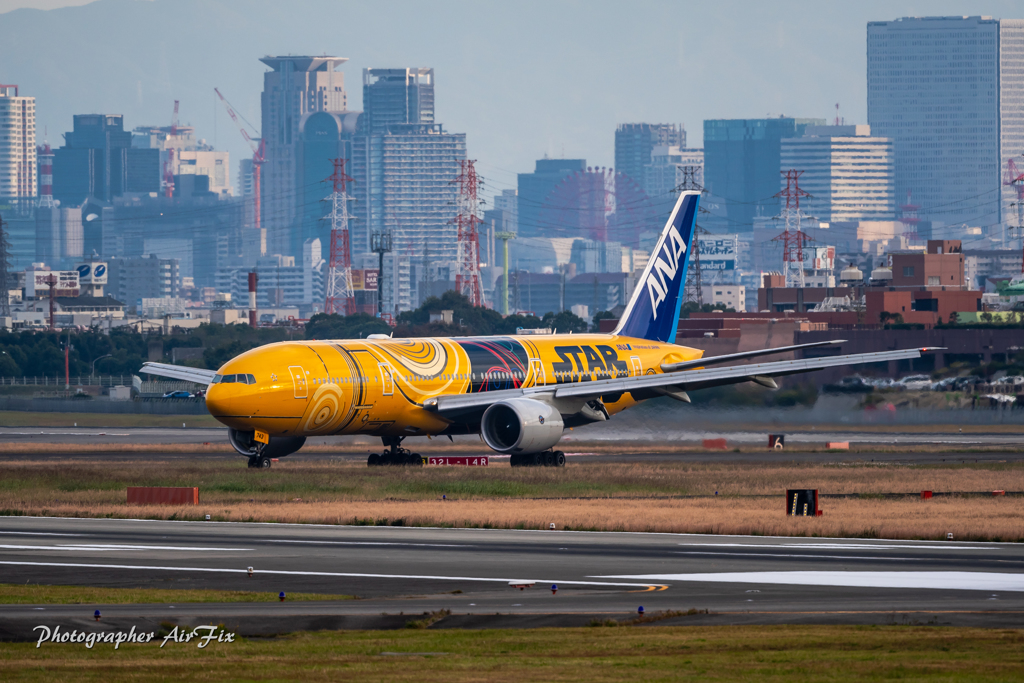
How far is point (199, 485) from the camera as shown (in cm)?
4778

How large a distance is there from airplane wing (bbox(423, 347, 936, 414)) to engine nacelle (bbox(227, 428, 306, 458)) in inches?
199

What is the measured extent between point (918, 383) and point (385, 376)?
174 feet

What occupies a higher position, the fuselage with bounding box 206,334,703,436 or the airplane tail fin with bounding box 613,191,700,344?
the airplane tail fin with bounding box 613,191,700,344

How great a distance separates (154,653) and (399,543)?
1351 centimetres

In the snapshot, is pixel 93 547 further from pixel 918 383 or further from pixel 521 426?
pixel 918 383

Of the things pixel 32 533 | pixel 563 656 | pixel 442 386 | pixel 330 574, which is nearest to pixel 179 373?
pixel 442 386

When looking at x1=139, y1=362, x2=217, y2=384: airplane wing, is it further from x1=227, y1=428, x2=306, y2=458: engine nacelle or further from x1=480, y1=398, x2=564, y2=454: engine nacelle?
x1=480, y1=398, x2=564, y2=454: engine nacelle

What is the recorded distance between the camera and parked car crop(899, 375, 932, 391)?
88.3 m

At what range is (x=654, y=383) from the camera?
57.1 m

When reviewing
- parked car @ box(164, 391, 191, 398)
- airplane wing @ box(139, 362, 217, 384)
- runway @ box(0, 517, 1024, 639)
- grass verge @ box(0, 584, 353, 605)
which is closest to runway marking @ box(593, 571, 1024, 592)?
runway @ box(0, 517, 1024, 639)

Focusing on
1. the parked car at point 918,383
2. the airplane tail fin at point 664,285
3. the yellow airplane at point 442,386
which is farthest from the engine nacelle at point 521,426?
the parked car at point 918,383

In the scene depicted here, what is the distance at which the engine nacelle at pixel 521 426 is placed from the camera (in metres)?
54.0

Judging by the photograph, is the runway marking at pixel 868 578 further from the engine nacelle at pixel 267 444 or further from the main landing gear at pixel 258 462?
the engine nacelle at pixel 267 444

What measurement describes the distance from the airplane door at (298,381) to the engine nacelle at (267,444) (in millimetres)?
2917
